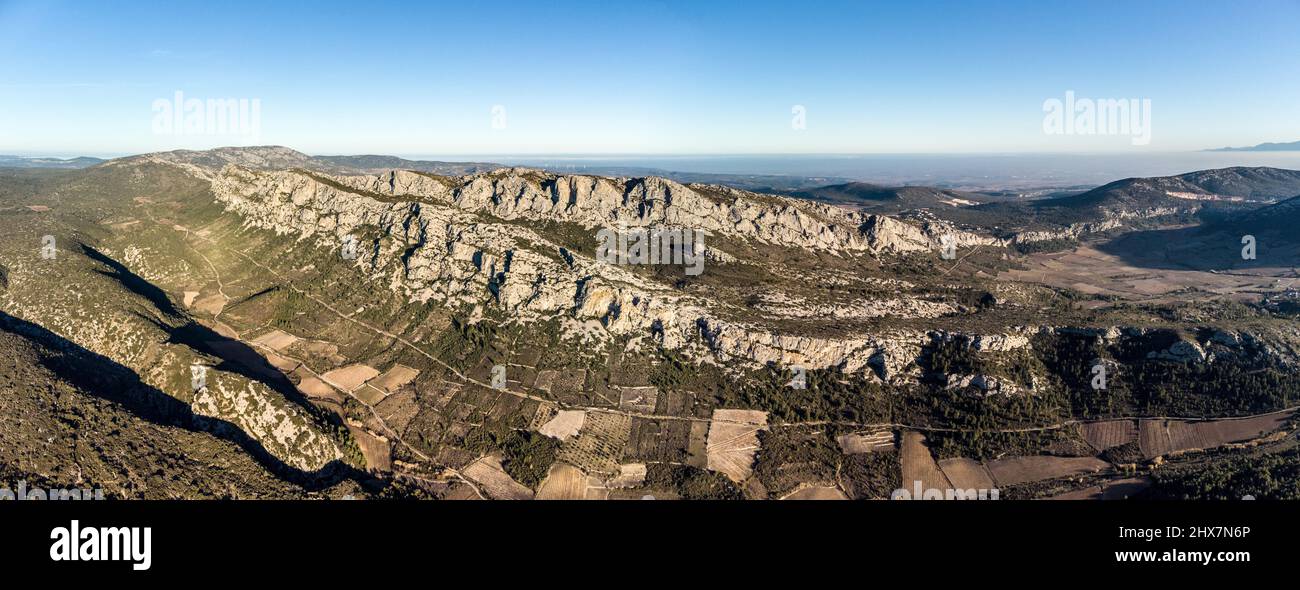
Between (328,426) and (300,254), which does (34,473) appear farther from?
(300,254)

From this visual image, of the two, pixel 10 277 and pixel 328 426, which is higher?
pixel 10 277

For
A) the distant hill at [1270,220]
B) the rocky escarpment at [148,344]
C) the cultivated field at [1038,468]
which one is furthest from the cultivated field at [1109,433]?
the distant hill at [1270,220]

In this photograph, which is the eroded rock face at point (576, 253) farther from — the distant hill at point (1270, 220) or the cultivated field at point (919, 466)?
the distant hill at point (1270, 220)

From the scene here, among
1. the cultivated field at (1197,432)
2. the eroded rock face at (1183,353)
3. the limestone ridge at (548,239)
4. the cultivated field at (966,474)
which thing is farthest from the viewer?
the limestone ridge at (548,239)

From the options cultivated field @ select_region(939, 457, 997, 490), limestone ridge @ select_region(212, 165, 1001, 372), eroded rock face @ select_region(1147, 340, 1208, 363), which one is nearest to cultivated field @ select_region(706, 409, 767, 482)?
limestone ridge @ select_region(212, 165, 1001, 372)

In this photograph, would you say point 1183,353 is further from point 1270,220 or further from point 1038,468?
point 1270,220

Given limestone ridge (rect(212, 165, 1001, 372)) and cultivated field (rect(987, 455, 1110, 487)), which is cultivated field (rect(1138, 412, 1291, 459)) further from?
limestone ridge (rect(212, 165, 1001, 372))

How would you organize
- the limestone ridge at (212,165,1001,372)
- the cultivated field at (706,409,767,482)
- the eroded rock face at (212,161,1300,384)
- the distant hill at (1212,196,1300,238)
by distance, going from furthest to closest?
the distant hill at (1212,196,1300,238) → the limestone ridge at (212,165,1001,372) → the eroded rock face at (212,161,1300,384) → the cultivated field at (706,409,767,482)

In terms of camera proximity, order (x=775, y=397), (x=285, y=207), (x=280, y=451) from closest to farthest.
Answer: (x=280, y=451) < (x=775, y=397) < (x=285, y=207)

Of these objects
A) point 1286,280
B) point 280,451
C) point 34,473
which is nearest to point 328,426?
point 280,451

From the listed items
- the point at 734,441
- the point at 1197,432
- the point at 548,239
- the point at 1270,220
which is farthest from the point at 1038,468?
the point at 1270,220
